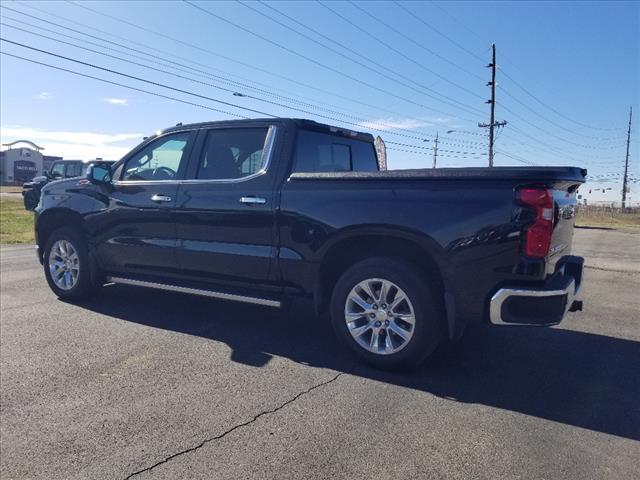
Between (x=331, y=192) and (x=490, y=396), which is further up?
(x=331, y=192)

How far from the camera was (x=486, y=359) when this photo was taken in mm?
4461

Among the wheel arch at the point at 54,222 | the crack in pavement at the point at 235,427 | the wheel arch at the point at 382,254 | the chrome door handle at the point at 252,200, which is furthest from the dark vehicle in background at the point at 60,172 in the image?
the crack in pavement at the point at 235,427

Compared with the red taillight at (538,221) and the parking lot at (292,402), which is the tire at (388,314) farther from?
the red taillight at (538,221)

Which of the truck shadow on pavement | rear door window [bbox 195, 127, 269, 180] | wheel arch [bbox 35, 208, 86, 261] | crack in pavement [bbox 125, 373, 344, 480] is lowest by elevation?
crack in pavement [bbox 125, 373, 344, 480]

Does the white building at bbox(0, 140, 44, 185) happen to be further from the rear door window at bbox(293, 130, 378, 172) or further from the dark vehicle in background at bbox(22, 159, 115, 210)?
the rear door window at bbox(293, 130, 378, 172)

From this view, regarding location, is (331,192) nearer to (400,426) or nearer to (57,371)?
(400,426)

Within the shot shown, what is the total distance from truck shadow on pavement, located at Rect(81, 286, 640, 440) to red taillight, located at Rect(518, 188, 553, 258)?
3.43ft

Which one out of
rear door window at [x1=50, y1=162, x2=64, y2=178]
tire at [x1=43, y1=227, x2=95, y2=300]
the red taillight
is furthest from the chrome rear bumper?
rear door window at [x1=50, y1=162, x2=64, y2=178]

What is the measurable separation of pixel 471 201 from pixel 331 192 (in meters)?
1.15

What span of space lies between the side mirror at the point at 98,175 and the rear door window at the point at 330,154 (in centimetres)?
238

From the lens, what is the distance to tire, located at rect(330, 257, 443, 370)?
12.9 feet

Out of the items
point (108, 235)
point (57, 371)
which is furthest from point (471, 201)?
point (108, 235)

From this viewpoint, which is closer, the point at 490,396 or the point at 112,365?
the point at 490,396

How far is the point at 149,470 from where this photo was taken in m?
2.69
